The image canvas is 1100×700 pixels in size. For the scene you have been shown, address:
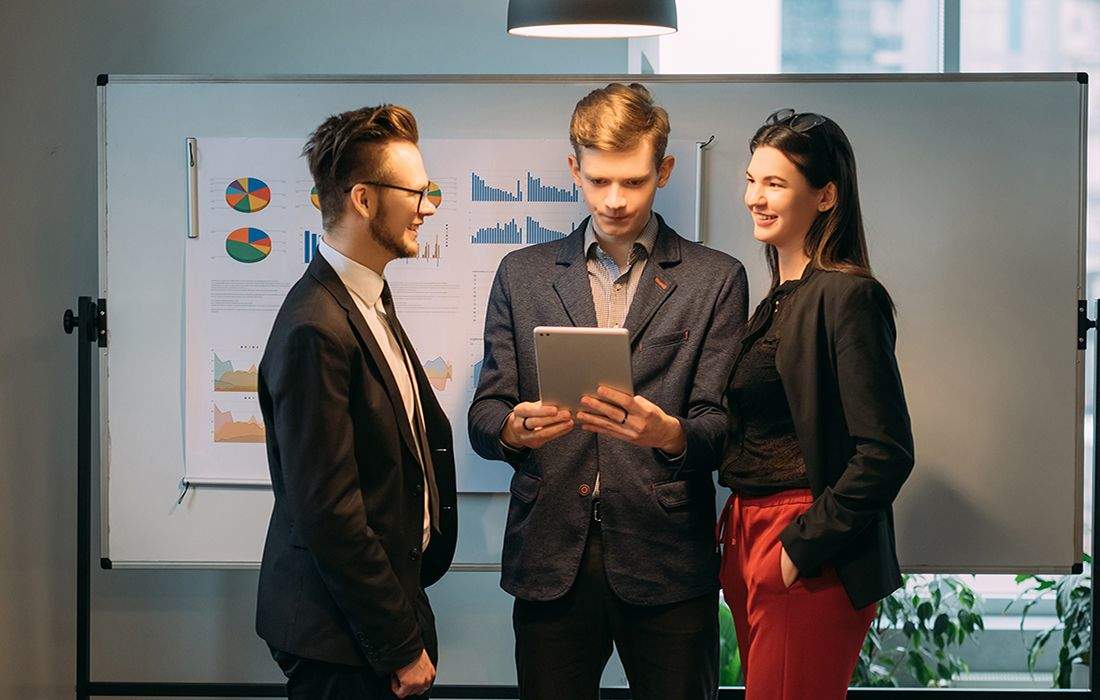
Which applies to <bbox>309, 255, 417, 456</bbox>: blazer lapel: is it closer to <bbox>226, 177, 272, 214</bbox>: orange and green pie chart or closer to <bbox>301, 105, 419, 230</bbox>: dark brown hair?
<bbox>301, 105, 419, 230</bbox>: dark brown hair

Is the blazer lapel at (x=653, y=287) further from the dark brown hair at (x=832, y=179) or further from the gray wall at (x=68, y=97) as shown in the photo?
the gray wall at (x=68, y=97)

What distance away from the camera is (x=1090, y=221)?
389cm

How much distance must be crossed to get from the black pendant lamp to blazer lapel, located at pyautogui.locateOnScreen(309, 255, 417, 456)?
78 cm

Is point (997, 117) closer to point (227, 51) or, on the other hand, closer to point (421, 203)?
point (421, 203)

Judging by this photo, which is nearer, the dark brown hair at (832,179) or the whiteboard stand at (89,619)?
the dark brown hair at (832,179)

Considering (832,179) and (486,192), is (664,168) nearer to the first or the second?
(832,179)

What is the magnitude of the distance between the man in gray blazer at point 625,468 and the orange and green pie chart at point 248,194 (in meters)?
0.96

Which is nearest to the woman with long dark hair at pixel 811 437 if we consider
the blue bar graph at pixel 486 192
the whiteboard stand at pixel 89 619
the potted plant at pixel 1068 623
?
the blue bar graph at pixel 486 192

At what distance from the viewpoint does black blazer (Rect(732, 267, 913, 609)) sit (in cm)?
214

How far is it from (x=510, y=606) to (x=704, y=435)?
163cm

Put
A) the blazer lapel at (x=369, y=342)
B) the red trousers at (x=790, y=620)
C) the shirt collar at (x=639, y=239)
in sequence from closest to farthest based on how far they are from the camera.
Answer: the blazer lapel at (x=369, y=342) → the red trousers at (x=790, y=620) → the shirt collar at (x=639, y=239)

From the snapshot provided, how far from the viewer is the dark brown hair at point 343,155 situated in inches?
81.3

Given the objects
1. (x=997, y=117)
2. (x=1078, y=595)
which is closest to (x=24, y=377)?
(x=997, y=117)

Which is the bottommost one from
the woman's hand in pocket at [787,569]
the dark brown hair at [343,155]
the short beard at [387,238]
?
the woman's hand in pocket at [787,569]
